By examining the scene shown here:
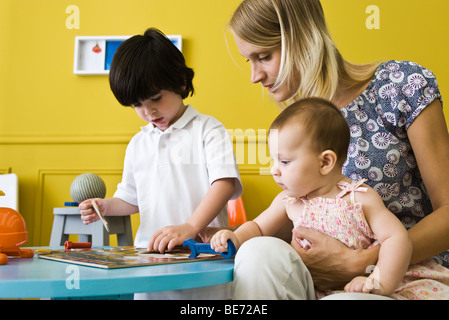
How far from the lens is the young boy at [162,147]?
120 cm

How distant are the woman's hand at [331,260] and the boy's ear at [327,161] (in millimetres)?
104

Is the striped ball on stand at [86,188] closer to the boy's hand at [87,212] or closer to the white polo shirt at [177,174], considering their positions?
the white polo shirt at [177,174]

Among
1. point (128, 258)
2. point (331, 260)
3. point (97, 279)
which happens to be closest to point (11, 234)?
point (128, 258)

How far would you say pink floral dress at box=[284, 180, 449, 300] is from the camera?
2.36ft

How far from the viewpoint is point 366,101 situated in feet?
3.14

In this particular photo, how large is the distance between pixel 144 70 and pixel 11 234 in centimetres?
57

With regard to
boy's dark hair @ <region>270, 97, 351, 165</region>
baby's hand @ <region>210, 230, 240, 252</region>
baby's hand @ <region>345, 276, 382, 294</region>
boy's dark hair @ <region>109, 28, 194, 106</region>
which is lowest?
baby's hand @ <region>345, 276, 382, 294</region>

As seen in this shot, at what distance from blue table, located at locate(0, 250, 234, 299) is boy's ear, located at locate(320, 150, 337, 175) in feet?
0.76

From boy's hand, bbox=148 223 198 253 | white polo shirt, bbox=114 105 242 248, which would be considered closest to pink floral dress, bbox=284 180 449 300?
boy's hand, bbox=148 223 198 253

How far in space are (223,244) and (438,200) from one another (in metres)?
0.40

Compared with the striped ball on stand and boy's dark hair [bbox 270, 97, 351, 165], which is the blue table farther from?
the striped ball on stand

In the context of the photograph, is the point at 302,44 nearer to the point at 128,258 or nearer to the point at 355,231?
the point at 355,231

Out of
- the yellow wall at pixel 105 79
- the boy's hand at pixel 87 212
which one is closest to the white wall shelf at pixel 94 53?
the yellow wall at pixel 105 79

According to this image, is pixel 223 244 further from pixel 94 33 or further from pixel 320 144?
pixel 94 33
